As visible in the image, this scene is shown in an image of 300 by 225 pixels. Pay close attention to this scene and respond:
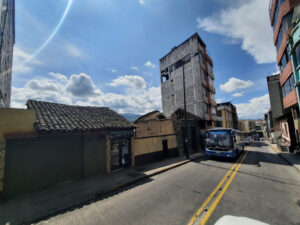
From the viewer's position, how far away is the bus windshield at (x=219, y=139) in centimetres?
1236

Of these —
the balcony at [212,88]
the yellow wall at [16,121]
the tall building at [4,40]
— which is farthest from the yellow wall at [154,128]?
the balcony at [212,88]

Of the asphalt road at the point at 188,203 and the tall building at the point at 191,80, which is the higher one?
the tall building at the point at 191,80

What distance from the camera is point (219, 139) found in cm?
1284

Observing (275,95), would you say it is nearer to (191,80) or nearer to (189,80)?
(191,80)

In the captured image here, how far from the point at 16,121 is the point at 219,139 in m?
15.1

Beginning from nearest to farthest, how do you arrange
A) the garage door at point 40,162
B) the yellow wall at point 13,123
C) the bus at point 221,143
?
the yellow wall at point 13,123 < the garage door at point 40,162 < the bus at point 221,143

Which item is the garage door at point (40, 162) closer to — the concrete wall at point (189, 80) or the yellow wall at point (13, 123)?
the yellow wall at point (13, 123)

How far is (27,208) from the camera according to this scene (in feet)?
16.2

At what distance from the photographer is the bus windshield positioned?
12.4 meters

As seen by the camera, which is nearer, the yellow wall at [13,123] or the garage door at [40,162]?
the yellow wall at [13,123]

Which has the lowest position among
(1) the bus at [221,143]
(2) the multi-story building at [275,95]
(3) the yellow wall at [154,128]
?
(1) the bus at [221,143]

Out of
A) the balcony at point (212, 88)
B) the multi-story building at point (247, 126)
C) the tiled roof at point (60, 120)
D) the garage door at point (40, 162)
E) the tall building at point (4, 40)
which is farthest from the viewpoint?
the multi-story building at point (247, 126)

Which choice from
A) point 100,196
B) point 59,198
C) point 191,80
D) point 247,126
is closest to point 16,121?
point 59,198

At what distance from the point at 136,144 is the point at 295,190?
957 cm
